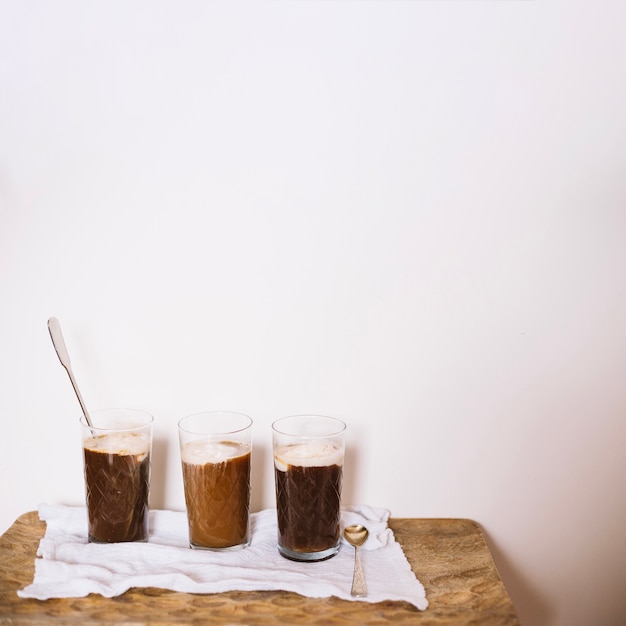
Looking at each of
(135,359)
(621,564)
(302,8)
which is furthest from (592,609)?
(302,8)

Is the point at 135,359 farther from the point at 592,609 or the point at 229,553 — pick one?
the point at 592,609

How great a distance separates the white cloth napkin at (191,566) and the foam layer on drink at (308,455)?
0.15m

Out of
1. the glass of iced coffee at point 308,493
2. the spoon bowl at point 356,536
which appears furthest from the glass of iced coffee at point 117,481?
the spoon bowl at point 356,536

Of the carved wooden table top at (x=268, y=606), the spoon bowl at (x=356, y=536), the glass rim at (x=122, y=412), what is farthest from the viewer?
the glass rim at (x=122, y=412)

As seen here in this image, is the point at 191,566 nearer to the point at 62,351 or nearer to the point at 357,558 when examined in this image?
the point at 357,558

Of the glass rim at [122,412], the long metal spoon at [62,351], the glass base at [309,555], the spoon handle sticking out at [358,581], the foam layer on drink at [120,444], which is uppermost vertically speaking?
the long metal spoon at [62,351]

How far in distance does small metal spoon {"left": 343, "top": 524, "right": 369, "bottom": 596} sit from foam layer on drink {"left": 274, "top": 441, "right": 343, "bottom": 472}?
0.35 ft

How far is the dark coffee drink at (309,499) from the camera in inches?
40.4

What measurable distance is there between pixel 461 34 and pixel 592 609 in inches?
42.7

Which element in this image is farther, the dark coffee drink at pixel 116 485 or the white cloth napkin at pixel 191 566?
the dark coffee drink at pixel 116 485

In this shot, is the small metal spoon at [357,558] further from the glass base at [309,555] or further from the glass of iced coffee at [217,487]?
A: the glass of iced coffee at [217,487]

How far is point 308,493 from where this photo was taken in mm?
1027

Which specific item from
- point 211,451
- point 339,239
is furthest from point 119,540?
point 339,239

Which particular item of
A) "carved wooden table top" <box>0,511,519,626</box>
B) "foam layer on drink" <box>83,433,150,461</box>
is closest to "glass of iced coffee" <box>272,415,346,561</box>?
"carved wooden table top" <box>0,511,519,626</box>
